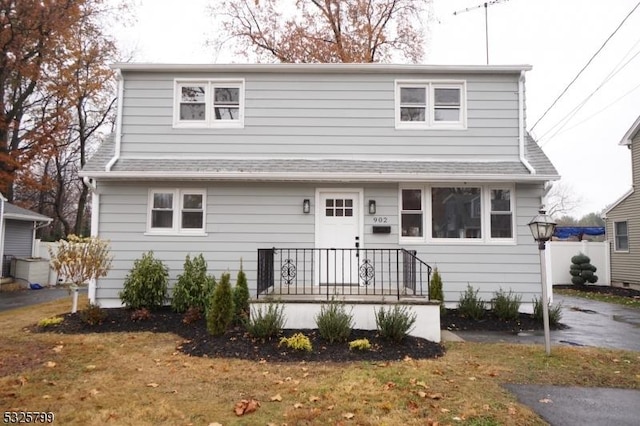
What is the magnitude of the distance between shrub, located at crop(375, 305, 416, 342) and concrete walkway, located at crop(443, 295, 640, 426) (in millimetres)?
1377

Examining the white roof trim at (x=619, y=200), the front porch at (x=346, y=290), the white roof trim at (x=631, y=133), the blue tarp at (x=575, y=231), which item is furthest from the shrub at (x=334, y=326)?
the blue tarp at (x=575, y=231)

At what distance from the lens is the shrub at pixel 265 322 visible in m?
6.15

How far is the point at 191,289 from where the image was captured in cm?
811

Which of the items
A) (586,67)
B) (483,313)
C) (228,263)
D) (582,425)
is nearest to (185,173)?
(228,263)

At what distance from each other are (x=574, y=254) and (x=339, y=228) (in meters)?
13.0

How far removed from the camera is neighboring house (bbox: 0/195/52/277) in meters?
15.9

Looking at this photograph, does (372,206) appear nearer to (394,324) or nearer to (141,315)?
(394,324)

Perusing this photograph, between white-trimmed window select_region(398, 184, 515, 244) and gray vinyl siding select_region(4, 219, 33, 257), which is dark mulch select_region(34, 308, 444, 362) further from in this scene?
gray vinyl siding select_region(4, 219, 33, 257)

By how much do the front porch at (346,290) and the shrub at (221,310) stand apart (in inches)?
17.0

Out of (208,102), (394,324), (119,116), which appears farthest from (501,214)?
(119,116)

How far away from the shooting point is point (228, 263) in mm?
8750

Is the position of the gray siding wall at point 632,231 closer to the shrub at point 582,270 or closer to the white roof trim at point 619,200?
the white roof trim at point 619,200

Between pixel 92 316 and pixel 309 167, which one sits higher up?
pixel 309 167

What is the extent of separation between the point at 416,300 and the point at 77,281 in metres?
6.42
